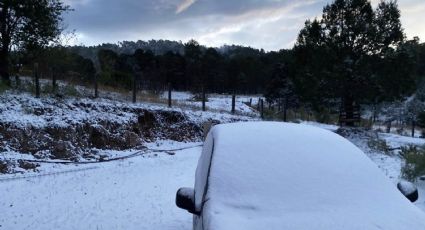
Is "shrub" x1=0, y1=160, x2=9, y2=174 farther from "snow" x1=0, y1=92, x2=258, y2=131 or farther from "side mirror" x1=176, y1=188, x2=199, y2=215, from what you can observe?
"side mirror" x1=176, y1=188, x2=199, y2=215

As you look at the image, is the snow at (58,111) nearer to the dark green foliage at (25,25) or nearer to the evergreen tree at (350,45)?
the dark green foliage at (25,25)

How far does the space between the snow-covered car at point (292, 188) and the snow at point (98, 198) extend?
10.2 feet

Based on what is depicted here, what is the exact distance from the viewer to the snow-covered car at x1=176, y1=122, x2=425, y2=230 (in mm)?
3088

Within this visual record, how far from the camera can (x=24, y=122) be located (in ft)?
44.2

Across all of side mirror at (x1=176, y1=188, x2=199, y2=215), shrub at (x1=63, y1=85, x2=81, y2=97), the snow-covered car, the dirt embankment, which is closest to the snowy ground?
the dirt embankment

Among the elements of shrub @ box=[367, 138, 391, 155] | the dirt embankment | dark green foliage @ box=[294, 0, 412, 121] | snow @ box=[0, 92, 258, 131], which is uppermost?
dark green foliage @ box=[294, 0, 412, 121]

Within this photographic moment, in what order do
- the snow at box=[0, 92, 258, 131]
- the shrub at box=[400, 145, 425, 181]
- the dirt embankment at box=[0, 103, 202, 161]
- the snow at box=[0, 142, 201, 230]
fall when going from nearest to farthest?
the snow at box=[0, 142, 201, 230], the shrub at box=[400, 145, 425, 181], the dirt embankment at box=[0, 103, 202, 161], the snow at box=[0, 92, 258, 131]

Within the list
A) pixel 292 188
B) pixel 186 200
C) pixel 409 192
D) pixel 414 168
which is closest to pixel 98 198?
pixel 186 200

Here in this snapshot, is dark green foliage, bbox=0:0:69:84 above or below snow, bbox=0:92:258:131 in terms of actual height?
above

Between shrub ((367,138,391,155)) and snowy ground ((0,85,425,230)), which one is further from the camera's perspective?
shrub ((367,138,391,155))

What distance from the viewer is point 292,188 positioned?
358 centimetres

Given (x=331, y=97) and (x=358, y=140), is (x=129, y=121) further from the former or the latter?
(x=331, y=97)

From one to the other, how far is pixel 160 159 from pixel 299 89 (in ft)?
52.6

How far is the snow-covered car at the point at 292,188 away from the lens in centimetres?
309
